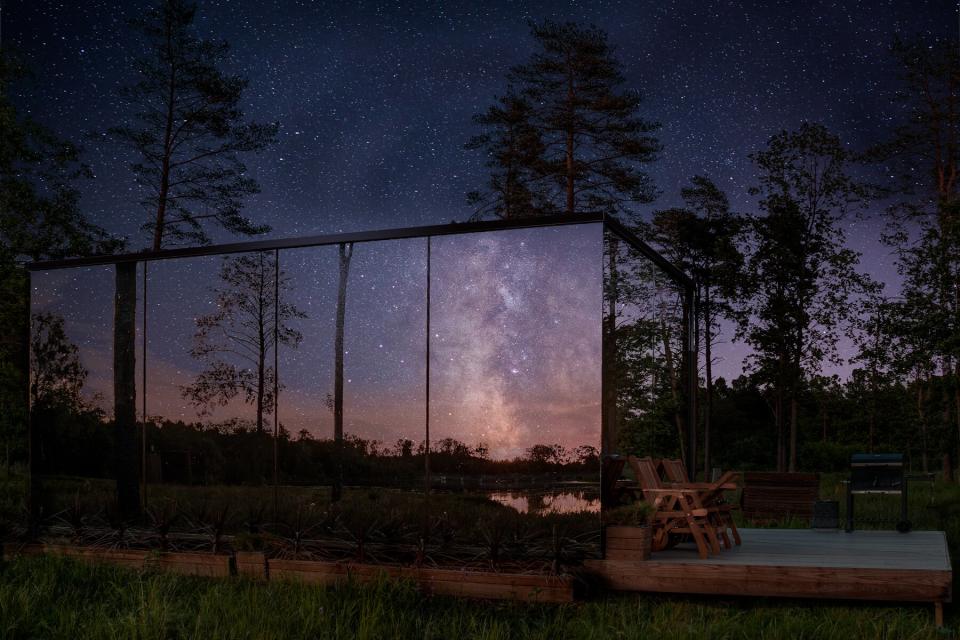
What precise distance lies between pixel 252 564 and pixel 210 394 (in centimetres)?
161

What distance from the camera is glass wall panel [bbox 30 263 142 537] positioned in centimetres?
889

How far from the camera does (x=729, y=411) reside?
1254 inches

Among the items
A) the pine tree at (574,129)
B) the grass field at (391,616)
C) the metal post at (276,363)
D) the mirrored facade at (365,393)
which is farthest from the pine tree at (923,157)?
the metal post at (276,363)

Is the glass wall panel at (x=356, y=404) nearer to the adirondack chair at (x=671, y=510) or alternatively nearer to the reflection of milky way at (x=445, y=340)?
the reflection of milky way at (x=445, y=340)

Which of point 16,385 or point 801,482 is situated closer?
point 801,482

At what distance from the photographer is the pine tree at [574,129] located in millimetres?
22109

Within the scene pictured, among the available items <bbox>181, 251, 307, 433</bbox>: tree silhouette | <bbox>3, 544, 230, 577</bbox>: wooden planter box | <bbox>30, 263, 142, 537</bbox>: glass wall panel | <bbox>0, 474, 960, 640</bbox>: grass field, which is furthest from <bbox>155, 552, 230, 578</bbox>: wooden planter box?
<bbox>181, 251, 307, 433</bbox>: tree silhouette

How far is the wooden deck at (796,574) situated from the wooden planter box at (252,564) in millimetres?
2815

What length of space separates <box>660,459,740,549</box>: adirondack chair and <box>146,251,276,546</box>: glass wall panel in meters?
3.45

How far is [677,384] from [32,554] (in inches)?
262

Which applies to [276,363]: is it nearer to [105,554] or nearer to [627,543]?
[105,554]

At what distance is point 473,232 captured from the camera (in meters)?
7.64

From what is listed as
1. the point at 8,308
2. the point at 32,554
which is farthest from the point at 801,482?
the point at 8,308

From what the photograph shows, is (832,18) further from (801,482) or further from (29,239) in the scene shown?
(29,239)
